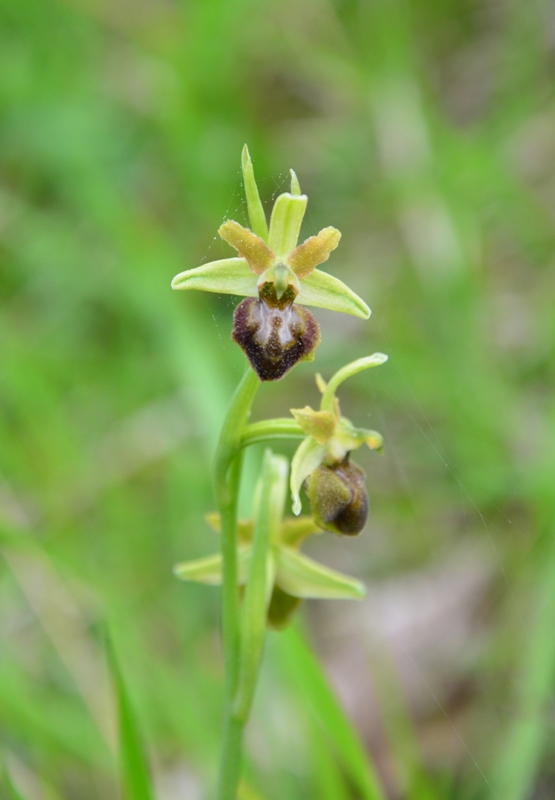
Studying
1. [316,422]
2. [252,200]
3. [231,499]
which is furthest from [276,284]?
[231,499]

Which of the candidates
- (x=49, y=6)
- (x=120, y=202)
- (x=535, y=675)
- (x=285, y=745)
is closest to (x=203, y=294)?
(x=120, y=202)

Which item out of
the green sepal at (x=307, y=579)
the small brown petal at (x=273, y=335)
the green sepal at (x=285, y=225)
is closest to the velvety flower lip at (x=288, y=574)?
the green sepal at (x=307, y=579)

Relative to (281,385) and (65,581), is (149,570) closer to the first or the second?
(65,581)

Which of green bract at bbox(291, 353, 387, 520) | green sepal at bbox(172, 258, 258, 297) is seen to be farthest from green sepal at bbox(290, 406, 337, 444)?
green sepal at bbox(172, 258, 258, 297)

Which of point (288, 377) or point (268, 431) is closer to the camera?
point (268, 431)

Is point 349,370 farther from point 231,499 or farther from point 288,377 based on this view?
point 288,377

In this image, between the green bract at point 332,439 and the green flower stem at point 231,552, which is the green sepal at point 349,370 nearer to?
the green bract at point 332,439

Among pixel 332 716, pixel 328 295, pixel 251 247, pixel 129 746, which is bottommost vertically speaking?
pixel 332 716

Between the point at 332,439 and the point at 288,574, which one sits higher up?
the point at 332,439
